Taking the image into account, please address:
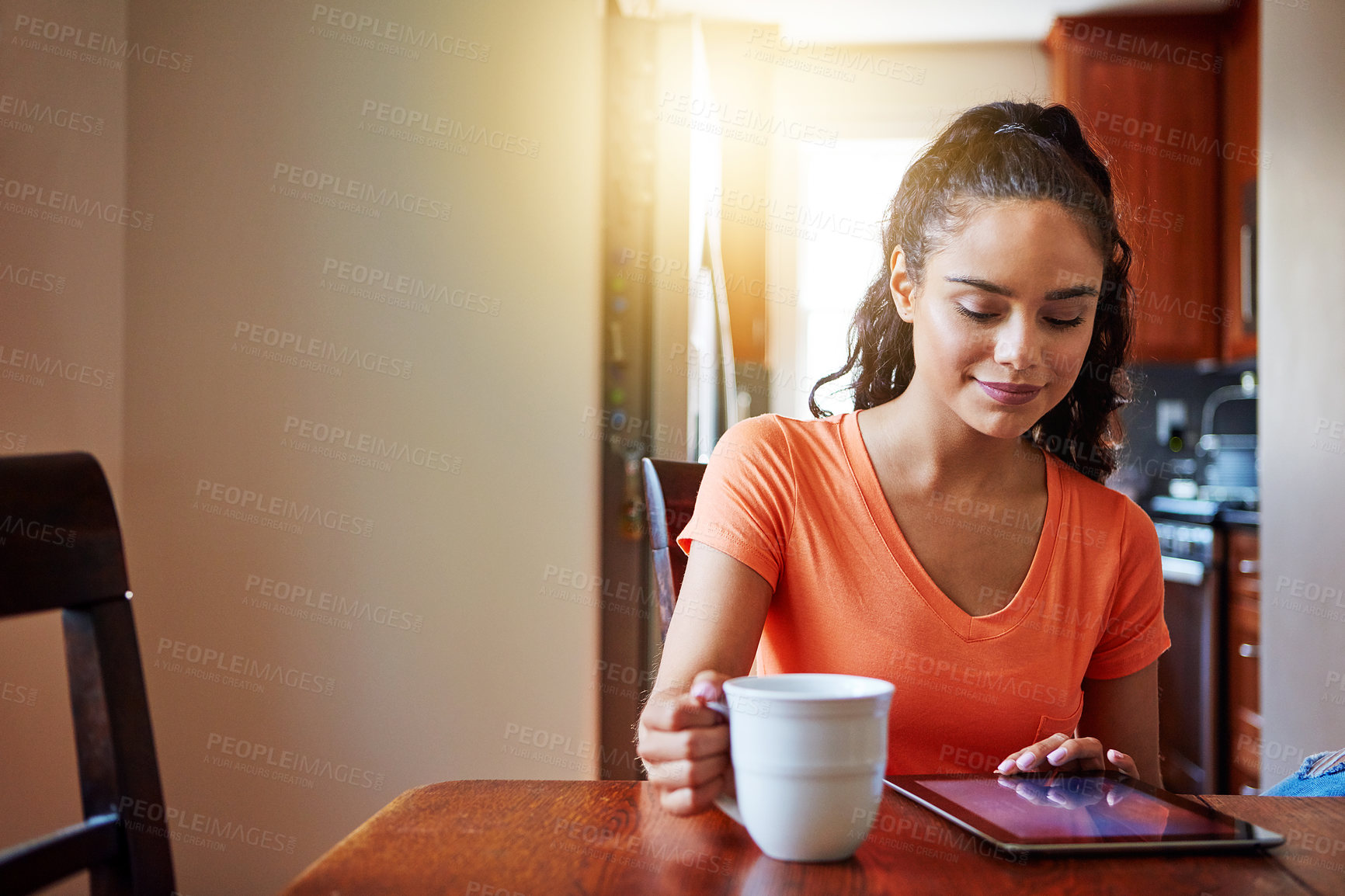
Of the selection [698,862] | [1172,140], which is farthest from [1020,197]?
[1172,140]

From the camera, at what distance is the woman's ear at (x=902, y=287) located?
1246 millimetres

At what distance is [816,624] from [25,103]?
1.68m

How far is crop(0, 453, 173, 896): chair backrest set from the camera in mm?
649

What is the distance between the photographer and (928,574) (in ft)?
3.60

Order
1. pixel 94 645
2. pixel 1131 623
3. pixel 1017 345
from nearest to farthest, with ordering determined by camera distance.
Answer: pixel 94 645 → pixel 1017 345 → pixel 1131 623

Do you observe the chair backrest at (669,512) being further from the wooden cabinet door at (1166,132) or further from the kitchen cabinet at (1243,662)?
the wooden cabinet door at (1166,132)

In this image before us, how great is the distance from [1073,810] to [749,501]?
482mm

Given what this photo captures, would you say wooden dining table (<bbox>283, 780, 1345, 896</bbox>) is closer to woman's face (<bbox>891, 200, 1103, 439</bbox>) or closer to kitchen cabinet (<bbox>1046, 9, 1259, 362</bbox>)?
woman's face (<bbox>891, 200, 1103, 439</bbox>)

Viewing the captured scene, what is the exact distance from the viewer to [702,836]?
0.69m

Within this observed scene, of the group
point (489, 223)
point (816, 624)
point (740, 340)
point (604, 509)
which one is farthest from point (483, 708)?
point (740, 340)

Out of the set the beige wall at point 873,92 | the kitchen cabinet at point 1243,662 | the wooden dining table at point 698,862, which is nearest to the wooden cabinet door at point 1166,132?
the beige wall at point 873,92

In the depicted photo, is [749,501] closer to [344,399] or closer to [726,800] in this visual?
[726,800]

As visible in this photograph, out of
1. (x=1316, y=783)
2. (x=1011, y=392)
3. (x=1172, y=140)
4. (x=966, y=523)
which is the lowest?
(x=1316, y=783)

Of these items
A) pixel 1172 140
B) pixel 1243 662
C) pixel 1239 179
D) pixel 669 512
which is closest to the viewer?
pixel 669 512
